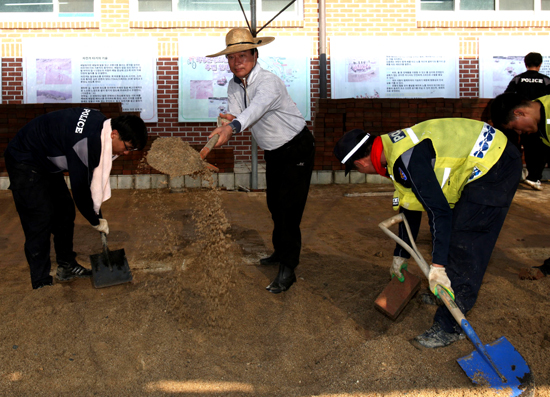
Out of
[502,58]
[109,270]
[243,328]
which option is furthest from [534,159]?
[109,270]

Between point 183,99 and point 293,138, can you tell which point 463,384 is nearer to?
point 293,138

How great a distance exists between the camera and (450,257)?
2689 millimetres

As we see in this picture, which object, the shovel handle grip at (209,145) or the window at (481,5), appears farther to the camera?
the window at (481,5)

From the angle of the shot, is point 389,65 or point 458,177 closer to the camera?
point 458,177

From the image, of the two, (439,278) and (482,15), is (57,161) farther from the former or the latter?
(482,15)

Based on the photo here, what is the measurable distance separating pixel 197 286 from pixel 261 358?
1.02 m

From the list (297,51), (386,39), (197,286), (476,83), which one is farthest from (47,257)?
(476,83)

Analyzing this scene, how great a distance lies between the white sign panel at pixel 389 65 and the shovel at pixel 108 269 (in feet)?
19.2

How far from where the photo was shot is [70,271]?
12.6 ft

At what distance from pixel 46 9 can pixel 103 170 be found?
21.6 ft

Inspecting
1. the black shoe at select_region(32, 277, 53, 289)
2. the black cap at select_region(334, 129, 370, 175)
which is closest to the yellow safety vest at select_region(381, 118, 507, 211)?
the black cap at select_region(334, 129, 370, 175)

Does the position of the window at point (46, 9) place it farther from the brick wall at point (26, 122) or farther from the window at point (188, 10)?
the brick wall at point (26, 122)

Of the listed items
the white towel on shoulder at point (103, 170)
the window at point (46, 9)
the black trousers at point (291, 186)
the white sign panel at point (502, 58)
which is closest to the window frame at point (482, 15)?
the white sign panel at point (502, 58)

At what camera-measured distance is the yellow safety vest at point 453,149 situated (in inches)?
101
